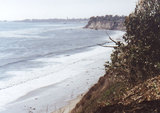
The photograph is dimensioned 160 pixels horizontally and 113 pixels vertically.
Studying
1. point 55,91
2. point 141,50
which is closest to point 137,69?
point 141,50

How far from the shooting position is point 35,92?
27938 mm

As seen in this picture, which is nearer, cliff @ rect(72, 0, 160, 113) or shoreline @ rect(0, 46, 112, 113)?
cliff @ rect(72, 0, 160, 113)

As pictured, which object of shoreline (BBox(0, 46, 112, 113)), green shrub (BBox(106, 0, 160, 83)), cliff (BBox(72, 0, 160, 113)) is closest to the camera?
cliff (BBox(72, 0, 160, 113))

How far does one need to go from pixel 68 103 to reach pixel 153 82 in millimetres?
17956

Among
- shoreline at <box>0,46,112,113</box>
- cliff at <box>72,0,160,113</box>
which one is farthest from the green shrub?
shoreline at <box>0,46,112,113</box>

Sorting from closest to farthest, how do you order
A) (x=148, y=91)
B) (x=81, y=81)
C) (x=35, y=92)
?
(x=148, y=91) < (x=35, y=92) < (x=81, y=81)

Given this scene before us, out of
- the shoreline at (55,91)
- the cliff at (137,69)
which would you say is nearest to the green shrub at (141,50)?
the cliff at (137,69)

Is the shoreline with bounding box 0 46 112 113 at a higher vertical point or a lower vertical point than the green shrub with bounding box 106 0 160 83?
lower

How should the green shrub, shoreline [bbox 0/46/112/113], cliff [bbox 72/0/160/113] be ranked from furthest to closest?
shoreline [bbox 0/46/112/113] < the green shrub < cliff [bbox 72/0/160/113]

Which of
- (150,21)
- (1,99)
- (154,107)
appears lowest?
(1,99)

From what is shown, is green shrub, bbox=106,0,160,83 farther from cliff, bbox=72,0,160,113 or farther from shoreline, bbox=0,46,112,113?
shoreline, bbox=0,46,112,113

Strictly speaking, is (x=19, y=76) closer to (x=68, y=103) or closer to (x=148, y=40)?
(x=68, y=103)

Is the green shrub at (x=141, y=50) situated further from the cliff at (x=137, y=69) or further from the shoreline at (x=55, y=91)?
the shoreline at (x=55, y=91)

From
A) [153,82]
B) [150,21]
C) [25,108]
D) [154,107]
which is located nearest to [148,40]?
[150,21]
